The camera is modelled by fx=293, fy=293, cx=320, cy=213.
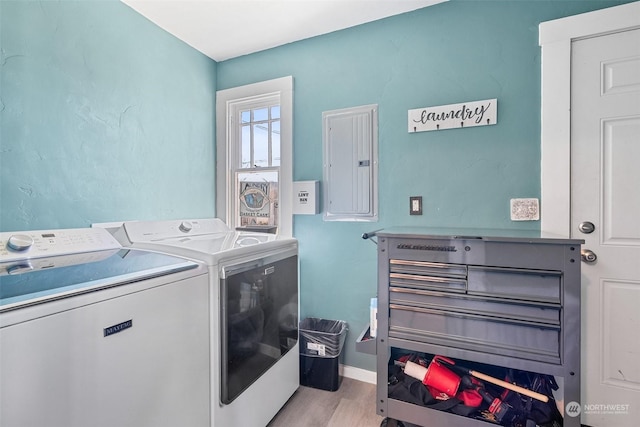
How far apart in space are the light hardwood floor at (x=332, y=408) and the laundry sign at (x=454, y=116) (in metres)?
1.83

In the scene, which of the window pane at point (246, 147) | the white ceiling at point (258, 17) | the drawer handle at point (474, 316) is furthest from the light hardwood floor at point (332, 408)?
the white ceiling at point (258, 17)

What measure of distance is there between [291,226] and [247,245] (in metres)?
0.81

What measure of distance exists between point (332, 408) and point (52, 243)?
5.93ft

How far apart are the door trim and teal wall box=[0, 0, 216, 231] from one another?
251 cm

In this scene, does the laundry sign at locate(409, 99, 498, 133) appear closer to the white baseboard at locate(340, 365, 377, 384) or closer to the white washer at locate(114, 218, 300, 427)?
the white washer at locate(114, 218, 300, 427)

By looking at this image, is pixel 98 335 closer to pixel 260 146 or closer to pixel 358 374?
pixel 358 374

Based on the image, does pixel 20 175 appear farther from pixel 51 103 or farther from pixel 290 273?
pixel 290 273

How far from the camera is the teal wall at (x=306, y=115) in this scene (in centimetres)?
155

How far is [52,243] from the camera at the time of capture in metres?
1.41

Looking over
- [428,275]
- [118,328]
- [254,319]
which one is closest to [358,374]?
[254,319]

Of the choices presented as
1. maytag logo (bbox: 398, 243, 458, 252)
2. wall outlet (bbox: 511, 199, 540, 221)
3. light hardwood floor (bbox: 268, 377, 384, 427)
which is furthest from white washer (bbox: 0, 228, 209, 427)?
wall outlet (bbox: 511, 199, 540, 221)

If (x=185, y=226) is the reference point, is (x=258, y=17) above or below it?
above

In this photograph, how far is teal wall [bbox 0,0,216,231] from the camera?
1.47m

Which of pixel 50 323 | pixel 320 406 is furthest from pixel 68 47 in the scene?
pixel 320 406
